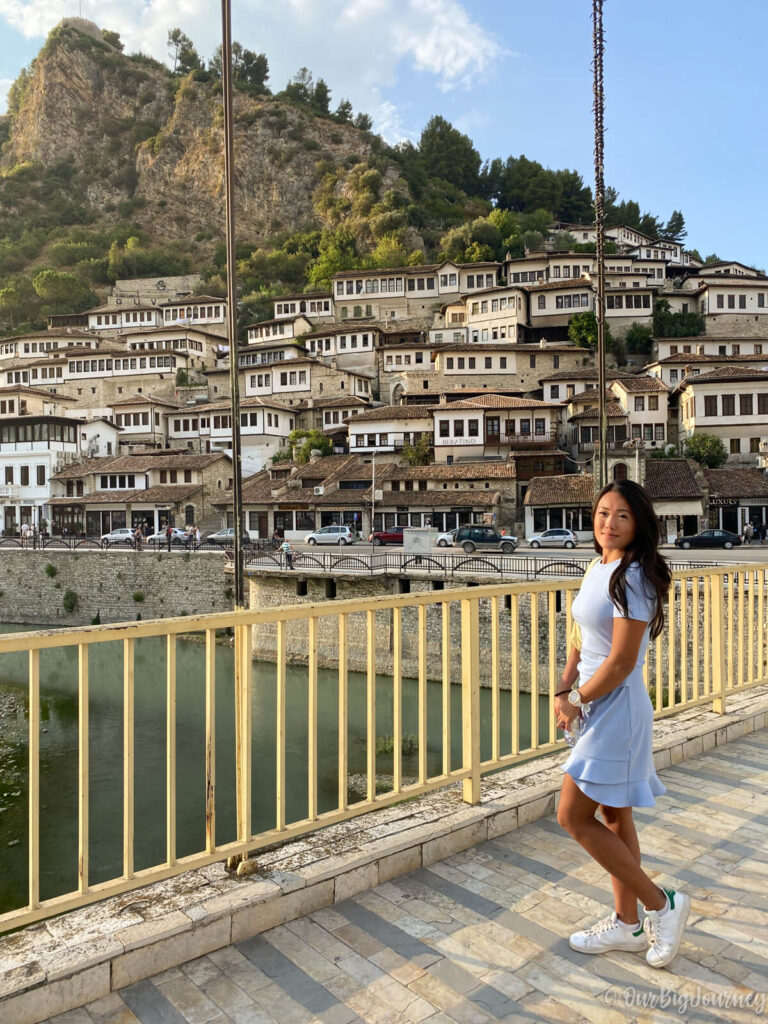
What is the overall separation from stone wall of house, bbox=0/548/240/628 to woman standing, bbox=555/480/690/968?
2860 centimetres

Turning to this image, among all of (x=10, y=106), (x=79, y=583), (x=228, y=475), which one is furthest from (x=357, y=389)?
(x=10, y=106)

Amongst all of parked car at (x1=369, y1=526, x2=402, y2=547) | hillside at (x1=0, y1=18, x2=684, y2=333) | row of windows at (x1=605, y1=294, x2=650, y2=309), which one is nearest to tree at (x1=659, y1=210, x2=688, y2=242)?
hillside at (x1=0, y1=18, x2=684, y2=333)

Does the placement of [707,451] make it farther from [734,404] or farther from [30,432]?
[30,432]

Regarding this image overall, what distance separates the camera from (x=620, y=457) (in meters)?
41.0

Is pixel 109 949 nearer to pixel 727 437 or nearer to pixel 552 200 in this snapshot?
→ pixel 727 437

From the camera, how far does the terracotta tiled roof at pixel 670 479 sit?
1490 inches

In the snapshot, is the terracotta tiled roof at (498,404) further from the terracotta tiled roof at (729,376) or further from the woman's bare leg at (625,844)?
the woman's bare leg at (625,844)

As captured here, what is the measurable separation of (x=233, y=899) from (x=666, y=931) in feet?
5.53

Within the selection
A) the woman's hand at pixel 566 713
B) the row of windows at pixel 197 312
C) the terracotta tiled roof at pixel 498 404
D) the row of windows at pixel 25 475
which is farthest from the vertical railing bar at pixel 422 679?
the row of windows at pixel 197 312

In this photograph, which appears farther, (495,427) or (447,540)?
(495,427)

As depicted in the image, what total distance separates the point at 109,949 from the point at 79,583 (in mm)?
34356

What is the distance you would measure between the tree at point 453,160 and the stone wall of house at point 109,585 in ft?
343

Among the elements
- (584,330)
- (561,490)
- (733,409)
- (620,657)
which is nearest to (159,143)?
(584,330)

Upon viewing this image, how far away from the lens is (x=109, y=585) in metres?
33.1
